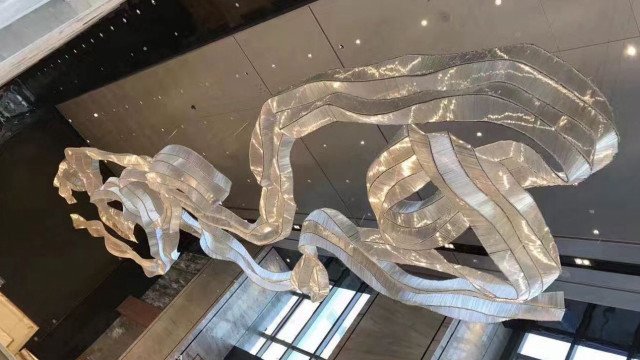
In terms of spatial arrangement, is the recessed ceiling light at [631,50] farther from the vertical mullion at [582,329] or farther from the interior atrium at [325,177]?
the vertical mullion at [582,329]

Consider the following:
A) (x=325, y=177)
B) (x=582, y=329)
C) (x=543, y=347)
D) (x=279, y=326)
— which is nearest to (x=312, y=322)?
(x=279, y=326)

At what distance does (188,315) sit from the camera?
28.8ft

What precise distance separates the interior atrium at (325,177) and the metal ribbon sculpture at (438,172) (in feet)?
0.04

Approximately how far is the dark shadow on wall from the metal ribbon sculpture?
644 centimetres

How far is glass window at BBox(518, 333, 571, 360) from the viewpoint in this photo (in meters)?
5.72

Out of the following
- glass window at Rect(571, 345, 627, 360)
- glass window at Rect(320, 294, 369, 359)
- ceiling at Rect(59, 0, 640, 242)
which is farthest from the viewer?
glass window at Rect(320, 294, 369, 359)

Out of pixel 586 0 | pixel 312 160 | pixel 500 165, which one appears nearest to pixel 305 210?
pixel 312 160

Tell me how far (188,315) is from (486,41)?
593cm

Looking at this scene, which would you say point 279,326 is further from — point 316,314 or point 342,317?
point 342,317

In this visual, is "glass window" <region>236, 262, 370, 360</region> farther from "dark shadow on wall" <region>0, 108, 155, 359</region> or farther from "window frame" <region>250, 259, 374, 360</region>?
"dark shadow on wall" <region>0, 108, 155, 359</region>

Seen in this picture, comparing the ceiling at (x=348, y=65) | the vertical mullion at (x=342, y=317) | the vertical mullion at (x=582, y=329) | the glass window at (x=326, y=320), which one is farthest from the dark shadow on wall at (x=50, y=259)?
the vertical mullion at (x=582, y=329)

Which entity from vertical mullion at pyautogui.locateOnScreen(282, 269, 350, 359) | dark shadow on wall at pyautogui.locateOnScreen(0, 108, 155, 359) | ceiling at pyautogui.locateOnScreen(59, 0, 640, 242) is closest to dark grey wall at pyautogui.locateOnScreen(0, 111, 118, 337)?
dark shadow on wall at pyautogui.locateOnScreen(0, 108, 155, 359)

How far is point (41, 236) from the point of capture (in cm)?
1030

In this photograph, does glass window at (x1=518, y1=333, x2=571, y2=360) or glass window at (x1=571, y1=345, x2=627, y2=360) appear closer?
glass window at (x1=571, y1=345, x2=627, y2=360)
